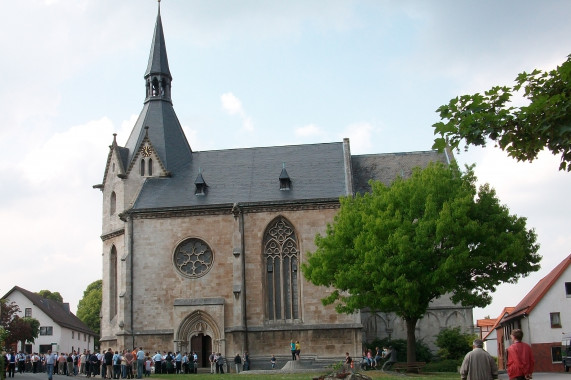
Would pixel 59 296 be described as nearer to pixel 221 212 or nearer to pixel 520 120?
pixel 221 212

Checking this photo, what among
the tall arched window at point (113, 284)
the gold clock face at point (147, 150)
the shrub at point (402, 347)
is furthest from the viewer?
the gold clock face at point (147, 150)

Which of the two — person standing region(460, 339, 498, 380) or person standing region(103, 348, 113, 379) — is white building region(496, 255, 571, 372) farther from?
person standing region(460, 339, 498, 380)

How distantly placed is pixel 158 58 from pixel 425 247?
2494 cm

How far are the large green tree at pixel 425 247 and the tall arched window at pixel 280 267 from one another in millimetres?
6696

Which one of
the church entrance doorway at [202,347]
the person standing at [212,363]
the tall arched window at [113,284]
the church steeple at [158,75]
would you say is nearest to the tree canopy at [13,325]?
the tall arched window at [113,284]

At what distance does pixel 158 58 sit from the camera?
161 ft

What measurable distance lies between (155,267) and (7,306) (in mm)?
→ 19411

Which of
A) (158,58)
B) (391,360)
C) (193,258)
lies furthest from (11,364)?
(158,58)

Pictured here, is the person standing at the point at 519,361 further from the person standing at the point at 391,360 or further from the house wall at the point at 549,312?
the house wall at the point at 549,312

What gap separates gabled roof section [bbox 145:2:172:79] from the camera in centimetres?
4862

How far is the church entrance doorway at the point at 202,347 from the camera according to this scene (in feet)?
133

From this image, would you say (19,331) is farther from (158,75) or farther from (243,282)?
(243,282)

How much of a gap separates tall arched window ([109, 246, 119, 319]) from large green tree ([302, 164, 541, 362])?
48.6ft

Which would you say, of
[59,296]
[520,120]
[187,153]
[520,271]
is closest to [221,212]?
[187,153]
